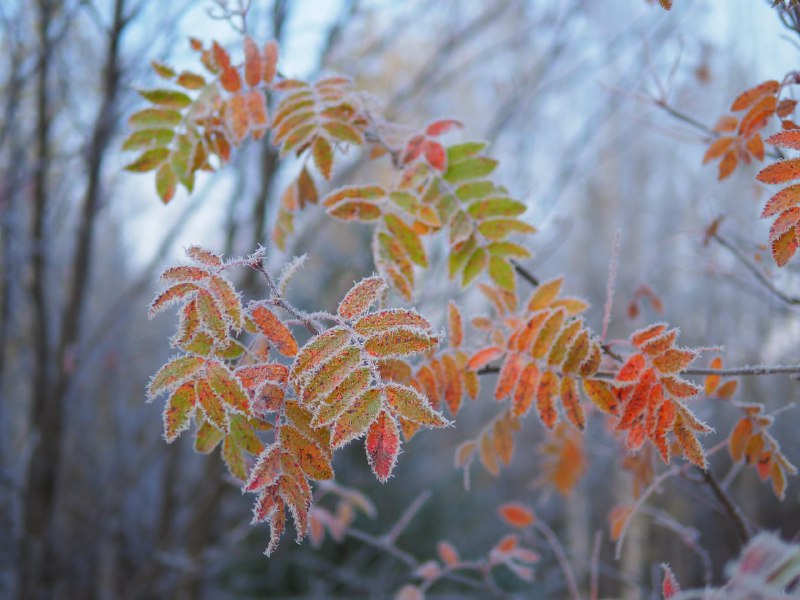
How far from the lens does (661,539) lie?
866 cm

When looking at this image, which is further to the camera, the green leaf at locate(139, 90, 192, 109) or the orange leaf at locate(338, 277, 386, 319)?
the green leaf at locate(139, 90, 192, 109)

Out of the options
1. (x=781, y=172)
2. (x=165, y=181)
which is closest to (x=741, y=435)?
(x=781, y=172)

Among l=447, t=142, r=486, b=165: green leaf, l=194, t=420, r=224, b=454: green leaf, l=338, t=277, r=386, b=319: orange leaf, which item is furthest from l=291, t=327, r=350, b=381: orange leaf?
l=447, t=142, r=486, b=165: green leaf

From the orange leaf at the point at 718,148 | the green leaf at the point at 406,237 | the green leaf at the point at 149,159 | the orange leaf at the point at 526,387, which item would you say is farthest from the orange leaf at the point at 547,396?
the green leaf at the point at 149,159

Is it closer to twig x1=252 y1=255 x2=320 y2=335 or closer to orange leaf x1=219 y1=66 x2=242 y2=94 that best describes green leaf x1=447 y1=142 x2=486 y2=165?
orange leaf x1=219 y1=66 x2=242 y2=94

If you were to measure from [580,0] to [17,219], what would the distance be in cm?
309

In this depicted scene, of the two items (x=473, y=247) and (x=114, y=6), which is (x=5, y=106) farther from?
(x=473, y=247)

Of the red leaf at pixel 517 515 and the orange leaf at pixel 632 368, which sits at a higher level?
the orange leaf at pixel 632 368

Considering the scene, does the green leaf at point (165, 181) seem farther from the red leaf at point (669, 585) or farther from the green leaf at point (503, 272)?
the red leaf at point (669, 585)

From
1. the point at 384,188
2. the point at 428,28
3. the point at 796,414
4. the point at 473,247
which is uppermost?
the point at 428,28

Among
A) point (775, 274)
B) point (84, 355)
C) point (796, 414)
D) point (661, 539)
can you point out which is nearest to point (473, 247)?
point (775, 274)

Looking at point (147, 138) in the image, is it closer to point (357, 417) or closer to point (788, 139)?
point (357, 417)

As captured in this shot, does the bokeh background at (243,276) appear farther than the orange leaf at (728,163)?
Yes

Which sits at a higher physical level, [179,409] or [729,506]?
[179,409]
